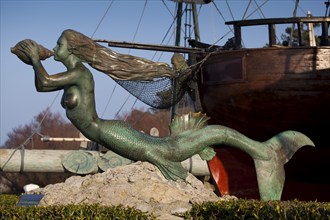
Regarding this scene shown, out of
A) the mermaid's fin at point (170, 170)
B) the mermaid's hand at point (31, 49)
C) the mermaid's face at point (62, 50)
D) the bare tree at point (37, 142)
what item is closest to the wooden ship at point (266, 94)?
the mermaid's face at point (62, 50)

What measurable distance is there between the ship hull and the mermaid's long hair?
2.20m

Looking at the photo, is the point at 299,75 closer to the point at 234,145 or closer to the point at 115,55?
the point at 234,145

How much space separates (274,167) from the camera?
568cm

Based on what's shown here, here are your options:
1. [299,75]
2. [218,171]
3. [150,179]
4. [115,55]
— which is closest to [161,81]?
[115,55]

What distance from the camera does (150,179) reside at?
529cm

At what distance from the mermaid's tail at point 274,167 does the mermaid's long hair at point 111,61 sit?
1270mm

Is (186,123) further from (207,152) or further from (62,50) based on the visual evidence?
(62,50)

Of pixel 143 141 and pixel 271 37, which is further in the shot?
pixel 271 37

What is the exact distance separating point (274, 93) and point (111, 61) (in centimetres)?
293

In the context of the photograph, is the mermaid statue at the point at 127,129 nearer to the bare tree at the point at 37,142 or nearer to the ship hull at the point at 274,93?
the ship hull at the point at 274,93

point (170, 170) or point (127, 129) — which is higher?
point (127, 129)

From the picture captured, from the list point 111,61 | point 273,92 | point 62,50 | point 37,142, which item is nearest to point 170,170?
point 111,61

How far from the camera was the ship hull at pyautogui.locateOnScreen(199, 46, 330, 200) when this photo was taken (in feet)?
25.5

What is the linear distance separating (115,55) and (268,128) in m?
3.20
